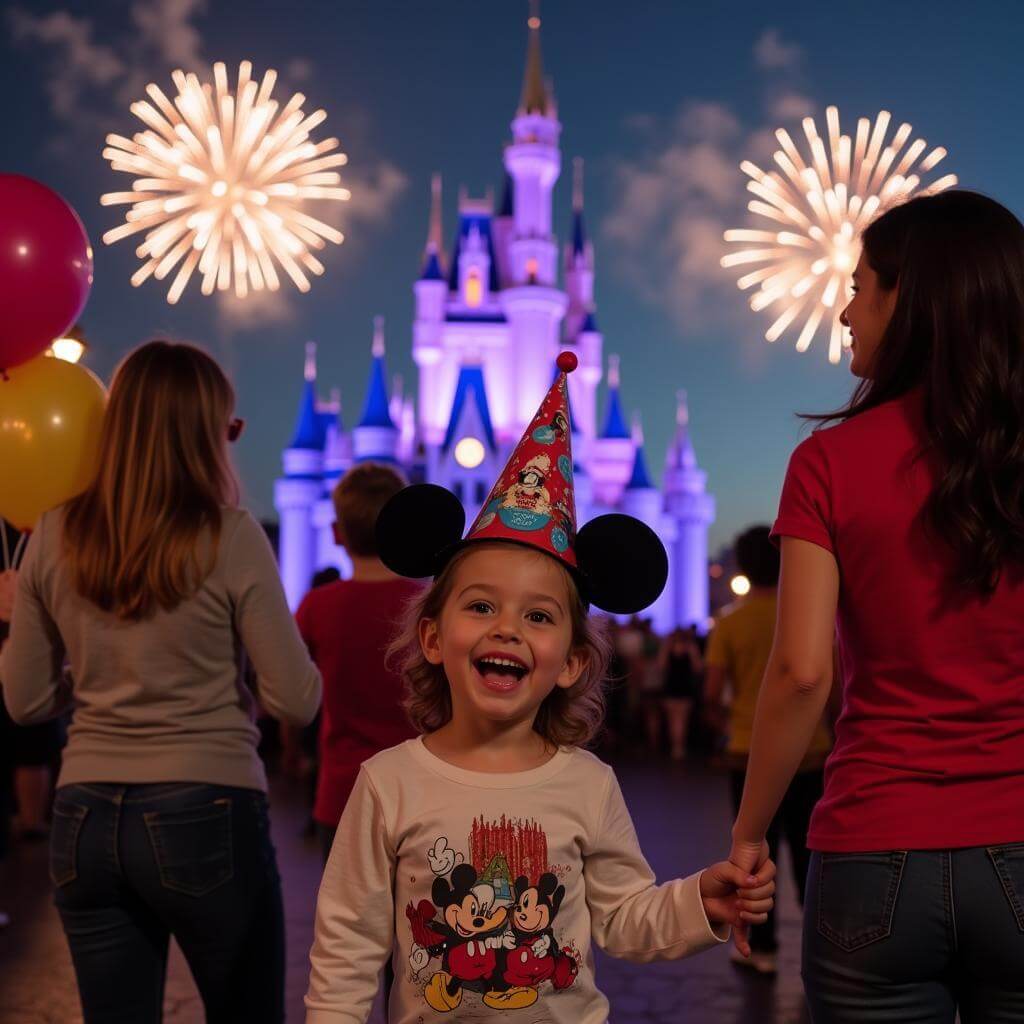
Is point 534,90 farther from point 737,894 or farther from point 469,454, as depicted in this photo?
point 737,894

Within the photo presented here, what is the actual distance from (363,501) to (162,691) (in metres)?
1.05

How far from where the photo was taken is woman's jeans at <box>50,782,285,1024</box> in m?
2.41

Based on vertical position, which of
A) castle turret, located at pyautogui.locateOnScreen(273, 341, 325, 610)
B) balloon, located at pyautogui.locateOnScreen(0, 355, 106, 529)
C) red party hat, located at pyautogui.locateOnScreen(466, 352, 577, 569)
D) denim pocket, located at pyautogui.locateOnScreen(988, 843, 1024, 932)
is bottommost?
denim pocket, located at pyautogui.locateOnScreen(988, 843, 1024, 932)

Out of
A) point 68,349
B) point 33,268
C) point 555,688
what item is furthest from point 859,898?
point 68,349

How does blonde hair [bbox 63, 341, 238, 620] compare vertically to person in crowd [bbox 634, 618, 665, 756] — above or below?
above

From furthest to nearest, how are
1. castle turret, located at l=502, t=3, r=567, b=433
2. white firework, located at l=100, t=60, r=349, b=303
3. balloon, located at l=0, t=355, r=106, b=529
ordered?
castle turret, located at l=502, t=3, r=567, b=433 < white firework, located at l=100, t=60, r=349, b=303 < balloon, located at l=0, t=355, r=106, b=529

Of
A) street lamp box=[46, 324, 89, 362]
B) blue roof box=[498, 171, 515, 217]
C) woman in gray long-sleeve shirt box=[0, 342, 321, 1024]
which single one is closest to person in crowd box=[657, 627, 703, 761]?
street lamp box=[46, 324, 89, 362]

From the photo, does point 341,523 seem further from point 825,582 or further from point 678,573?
point 678,573

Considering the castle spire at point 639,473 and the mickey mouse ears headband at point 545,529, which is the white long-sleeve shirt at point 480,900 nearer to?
the mickey mouse ears headband at point 545,529

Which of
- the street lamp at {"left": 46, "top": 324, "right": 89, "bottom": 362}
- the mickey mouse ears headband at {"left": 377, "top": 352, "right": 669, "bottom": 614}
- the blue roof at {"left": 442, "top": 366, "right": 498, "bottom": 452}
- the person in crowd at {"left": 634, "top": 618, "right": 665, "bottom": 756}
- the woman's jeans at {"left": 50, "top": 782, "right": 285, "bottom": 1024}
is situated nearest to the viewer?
the mickey mouse ears headband at {"left": 377, "top": 352, "right": 669, "bottom": 614}

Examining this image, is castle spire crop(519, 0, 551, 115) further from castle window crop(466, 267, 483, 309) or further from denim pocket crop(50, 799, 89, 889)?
denim pocket crop(50, 799, 89, 889)

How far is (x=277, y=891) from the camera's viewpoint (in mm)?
2641

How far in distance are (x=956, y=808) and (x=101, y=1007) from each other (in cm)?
168

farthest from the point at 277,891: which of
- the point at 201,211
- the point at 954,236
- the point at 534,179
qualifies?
the point at 534,179
